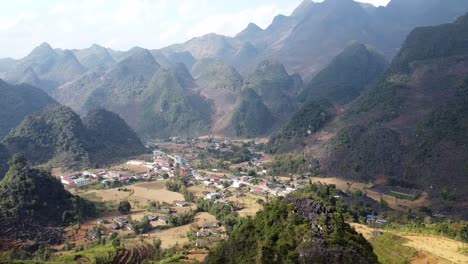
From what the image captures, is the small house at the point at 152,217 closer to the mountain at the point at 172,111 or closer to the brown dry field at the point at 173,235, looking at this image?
the brown dry field at the point at 173,235

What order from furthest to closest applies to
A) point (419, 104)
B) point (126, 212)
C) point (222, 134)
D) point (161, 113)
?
point (161, 113)
point (222, 134)
point (419, 104)
point (126, 212)

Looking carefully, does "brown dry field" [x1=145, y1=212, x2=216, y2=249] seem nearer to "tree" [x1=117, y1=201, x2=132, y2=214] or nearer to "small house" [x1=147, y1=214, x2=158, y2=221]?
"small house" [x1=147, y1=214, x2=158, y2=221]

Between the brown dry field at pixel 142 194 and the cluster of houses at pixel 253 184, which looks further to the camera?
the cluster of houses at pixel 253 184

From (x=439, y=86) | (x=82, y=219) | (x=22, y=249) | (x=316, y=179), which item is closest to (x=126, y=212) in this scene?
(x=82, y=219)

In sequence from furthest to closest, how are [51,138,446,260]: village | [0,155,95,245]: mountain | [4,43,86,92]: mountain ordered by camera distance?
1. [4,43,86,92]: mountain
2. [51,138,446,260]: village
3. [0,155,95,245]: mountain

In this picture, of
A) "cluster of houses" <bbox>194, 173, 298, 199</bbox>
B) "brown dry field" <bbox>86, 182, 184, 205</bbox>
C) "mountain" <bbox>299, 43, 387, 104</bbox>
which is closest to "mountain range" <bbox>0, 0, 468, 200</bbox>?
"mountain" <bbox>299, 43, 387, 104</bbox>

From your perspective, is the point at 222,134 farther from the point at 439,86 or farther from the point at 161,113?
the point at 439,86

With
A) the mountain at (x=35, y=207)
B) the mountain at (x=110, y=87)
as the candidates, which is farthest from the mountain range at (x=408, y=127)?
the mountain at (x=110, y=87)
